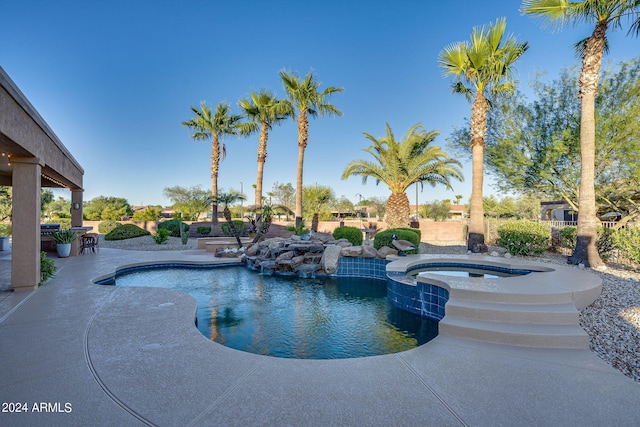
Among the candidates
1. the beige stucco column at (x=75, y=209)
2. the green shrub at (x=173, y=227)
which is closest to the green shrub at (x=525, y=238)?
the beige stucco column at (x=75, y=209)

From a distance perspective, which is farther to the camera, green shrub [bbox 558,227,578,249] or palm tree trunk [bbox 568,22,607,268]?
green shrub [bbox 558,227,578,249]

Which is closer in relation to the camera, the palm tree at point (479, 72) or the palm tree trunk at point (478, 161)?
the palm tree at point (479, 72)

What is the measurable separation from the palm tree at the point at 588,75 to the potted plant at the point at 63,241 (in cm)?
1665

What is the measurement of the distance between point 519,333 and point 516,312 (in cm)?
41

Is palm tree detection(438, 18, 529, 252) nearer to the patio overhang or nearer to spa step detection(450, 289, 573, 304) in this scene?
spa step detection(450, 289, 573, 304)

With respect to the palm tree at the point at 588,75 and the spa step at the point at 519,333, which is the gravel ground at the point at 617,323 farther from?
the palm tree at the point at 588,75

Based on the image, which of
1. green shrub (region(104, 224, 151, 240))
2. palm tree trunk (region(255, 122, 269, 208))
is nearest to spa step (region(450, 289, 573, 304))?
palm tree trunk (region(255, 122, 269, 208))

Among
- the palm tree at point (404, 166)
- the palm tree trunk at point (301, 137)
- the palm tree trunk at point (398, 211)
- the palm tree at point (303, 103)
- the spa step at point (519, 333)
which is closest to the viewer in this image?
the spa step at point (519, 333)

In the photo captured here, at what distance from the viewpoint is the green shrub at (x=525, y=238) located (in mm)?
10648

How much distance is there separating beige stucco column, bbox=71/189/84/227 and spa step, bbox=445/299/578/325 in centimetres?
1513

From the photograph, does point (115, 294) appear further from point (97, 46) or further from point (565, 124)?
point (565, 124)

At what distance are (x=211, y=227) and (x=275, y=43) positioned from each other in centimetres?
1310

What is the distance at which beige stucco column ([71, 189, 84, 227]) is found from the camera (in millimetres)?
12898

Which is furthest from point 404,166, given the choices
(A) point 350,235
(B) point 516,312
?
(B) point 516,312
